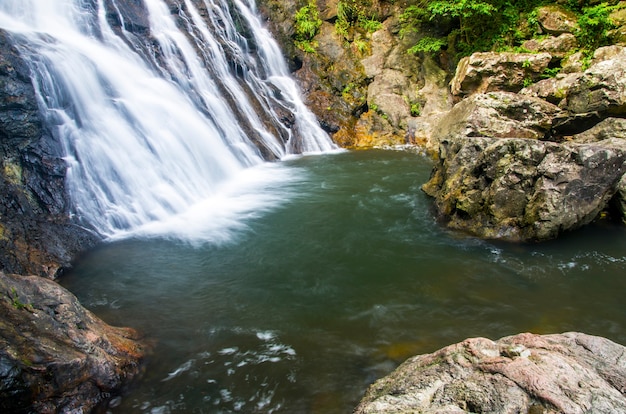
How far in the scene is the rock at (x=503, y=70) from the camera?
12055 millimetres

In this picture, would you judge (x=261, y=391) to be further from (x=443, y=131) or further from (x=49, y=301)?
(x=443, y=131)

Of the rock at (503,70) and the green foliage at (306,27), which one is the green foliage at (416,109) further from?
the green foliage at (306,27)

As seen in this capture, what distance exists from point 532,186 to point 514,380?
212 inches

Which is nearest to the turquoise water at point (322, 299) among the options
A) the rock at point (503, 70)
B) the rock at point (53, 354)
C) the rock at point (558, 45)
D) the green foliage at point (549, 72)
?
the rock at point (53, 354)

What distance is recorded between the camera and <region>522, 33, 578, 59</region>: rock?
12.2 metres

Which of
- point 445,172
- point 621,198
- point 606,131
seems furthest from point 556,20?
point 445,172

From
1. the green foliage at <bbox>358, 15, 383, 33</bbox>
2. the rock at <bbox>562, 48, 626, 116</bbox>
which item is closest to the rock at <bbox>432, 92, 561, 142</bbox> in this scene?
the rock at <bbox>562, 48, 626, 116</bbox>

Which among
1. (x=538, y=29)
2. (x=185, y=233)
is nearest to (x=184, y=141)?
(x=185, y=233)

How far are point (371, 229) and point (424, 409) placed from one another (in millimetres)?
5562

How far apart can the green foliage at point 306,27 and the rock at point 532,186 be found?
1285 cm

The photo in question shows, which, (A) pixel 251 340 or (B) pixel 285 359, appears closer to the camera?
(B) pixel 285 359

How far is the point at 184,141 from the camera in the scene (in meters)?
10.4

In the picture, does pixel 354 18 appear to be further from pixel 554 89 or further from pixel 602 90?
pixel 602 90

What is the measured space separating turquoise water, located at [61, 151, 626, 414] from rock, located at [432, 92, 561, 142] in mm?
3010
